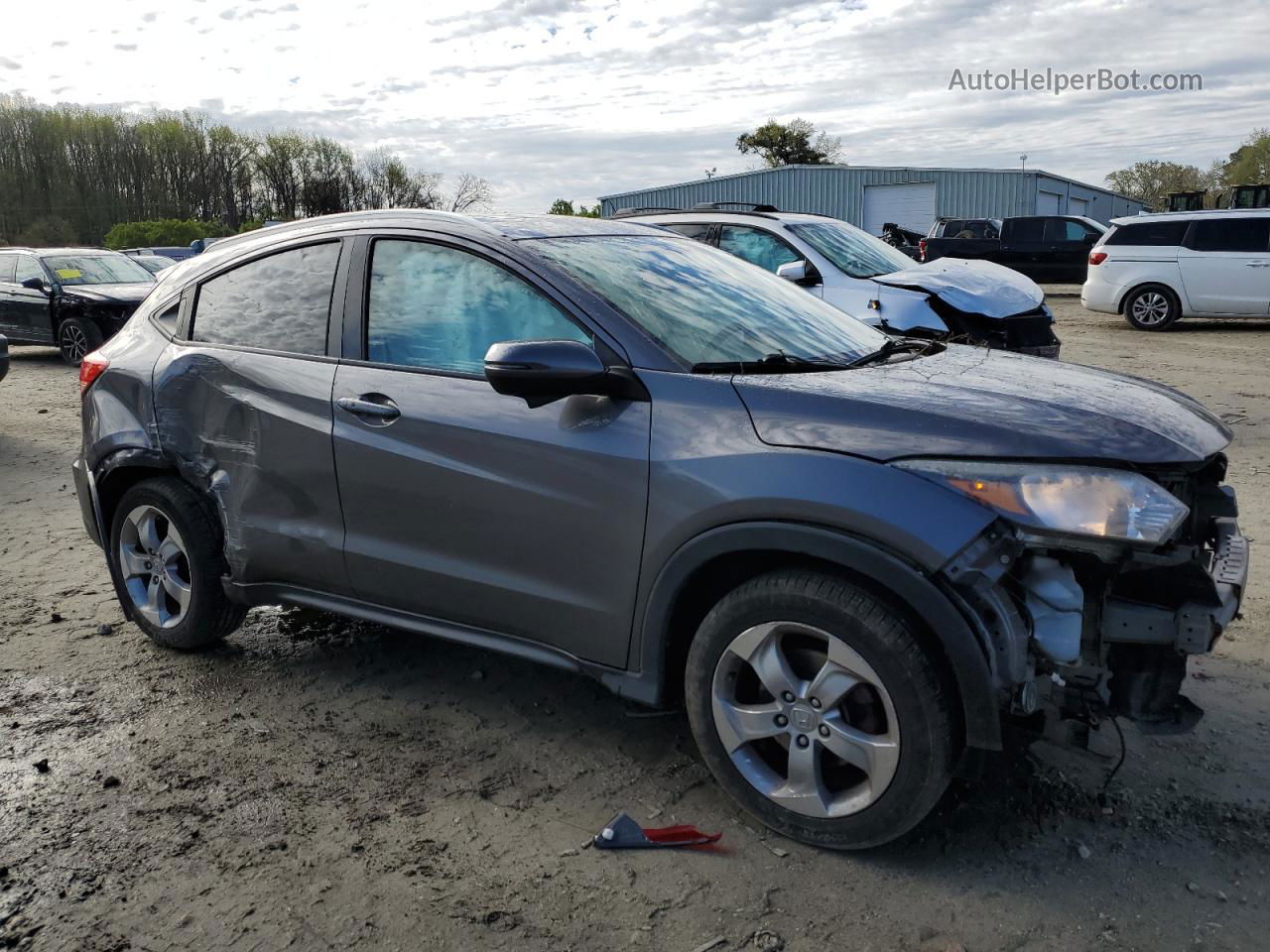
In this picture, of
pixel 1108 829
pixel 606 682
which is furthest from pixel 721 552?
pixel 1108 829

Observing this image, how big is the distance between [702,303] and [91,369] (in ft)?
8.77

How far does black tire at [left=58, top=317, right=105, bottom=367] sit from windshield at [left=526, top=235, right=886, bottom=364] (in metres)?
12.8

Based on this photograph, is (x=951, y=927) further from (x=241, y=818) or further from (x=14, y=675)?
(x=14, y=675)

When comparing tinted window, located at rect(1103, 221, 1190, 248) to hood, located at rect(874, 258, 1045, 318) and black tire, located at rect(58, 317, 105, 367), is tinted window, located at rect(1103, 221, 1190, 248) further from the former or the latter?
black tire, located at rect(58, 317, 105, 367)

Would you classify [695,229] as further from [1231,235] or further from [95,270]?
[95,270]

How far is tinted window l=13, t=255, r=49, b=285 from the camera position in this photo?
1509 centimetres

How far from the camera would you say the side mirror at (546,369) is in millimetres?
3012

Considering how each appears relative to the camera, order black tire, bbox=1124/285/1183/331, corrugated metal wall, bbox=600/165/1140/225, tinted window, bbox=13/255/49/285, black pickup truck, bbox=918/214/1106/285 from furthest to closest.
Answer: corrugated metal wall, bbox=600/165/1140/225
black pickup truck, bbox=918/214/1106/285
black tire, bbox=1124/285/1183/331
tinted window, bbox=13/255/49/285

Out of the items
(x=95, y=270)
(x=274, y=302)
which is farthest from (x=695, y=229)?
(x=95, y=270)

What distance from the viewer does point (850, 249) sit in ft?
30.7

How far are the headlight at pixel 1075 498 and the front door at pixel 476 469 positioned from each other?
0.92 meters

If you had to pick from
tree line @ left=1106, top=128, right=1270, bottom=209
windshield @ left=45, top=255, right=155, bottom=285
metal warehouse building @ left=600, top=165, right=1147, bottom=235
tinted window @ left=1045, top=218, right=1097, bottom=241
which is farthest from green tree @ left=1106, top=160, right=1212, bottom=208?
windshield @ left=45, top=255, right=155, bottom=285

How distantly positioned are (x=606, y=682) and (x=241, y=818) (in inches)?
45.5

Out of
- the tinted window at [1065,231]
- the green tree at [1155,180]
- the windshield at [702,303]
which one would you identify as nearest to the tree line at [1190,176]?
the green tree at [1155,180]
